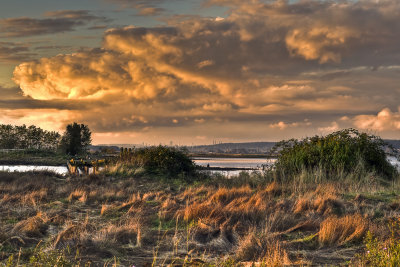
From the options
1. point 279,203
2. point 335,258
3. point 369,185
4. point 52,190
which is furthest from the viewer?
point 369,185

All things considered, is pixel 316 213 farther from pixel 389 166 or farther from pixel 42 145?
pixel 42 145

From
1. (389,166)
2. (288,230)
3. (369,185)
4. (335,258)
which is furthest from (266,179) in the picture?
(335,258)

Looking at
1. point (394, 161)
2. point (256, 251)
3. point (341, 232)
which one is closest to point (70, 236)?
point (256, 251)

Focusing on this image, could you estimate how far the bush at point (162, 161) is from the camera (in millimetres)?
19750

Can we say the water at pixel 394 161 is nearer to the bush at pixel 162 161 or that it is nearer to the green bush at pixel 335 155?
the green bush at pixel 335 155

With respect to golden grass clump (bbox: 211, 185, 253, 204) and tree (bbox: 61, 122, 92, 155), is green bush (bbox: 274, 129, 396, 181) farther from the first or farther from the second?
tree (bbox: 61, 122, 92, 155)

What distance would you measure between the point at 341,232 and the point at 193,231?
8.27 feet

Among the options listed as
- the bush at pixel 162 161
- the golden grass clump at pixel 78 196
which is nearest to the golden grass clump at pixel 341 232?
the golden grass clump at pixel 78 196

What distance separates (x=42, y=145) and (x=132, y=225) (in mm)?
97378

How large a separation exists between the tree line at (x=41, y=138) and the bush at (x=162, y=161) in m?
55.9

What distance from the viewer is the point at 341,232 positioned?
22.8ft

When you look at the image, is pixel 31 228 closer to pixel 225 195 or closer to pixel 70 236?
pixel 70 236

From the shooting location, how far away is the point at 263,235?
6957mm

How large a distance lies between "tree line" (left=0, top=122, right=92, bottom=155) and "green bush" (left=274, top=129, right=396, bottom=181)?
202 ft
